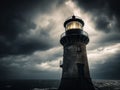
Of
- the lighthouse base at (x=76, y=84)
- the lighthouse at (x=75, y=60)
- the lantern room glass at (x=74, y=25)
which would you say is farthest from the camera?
the lantern room glass at (x=74, y=25)

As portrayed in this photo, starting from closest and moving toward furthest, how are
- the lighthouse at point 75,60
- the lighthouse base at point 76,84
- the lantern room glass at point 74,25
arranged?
1. the lighthouse base at point 76,84
2. the lighthouse at point 75,60
3. the lantern room glass at point 74,25

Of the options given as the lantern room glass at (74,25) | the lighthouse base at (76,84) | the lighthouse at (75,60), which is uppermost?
the lantern room glass at (74,25)

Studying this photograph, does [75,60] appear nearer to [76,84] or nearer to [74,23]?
[76,84]

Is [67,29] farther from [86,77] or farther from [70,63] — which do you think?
[86,77]

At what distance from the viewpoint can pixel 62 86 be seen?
15531 mm

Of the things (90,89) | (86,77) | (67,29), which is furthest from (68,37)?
(90,89)

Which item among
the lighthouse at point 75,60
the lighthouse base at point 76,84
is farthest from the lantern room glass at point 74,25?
the lighthouse base at point 76,84

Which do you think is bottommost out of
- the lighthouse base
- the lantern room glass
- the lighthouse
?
the lighthouse base

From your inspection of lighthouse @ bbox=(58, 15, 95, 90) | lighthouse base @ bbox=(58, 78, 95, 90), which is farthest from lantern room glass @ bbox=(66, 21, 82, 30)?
lighthouse base @ bbox=(58, 78, 95, 90)

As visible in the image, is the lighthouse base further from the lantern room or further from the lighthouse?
the lantern room

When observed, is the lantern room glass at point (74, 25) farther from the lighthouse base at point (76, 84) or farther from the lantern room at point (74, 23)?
the lighthouse base at point (76, 84)

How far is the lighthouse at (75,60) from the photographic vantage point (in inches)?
588

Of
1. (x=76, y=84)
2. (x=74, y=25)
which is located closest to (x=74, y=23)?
(x=74, y=25)

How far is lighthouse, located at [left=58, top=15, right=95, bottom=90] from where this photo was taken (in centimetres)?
1495
